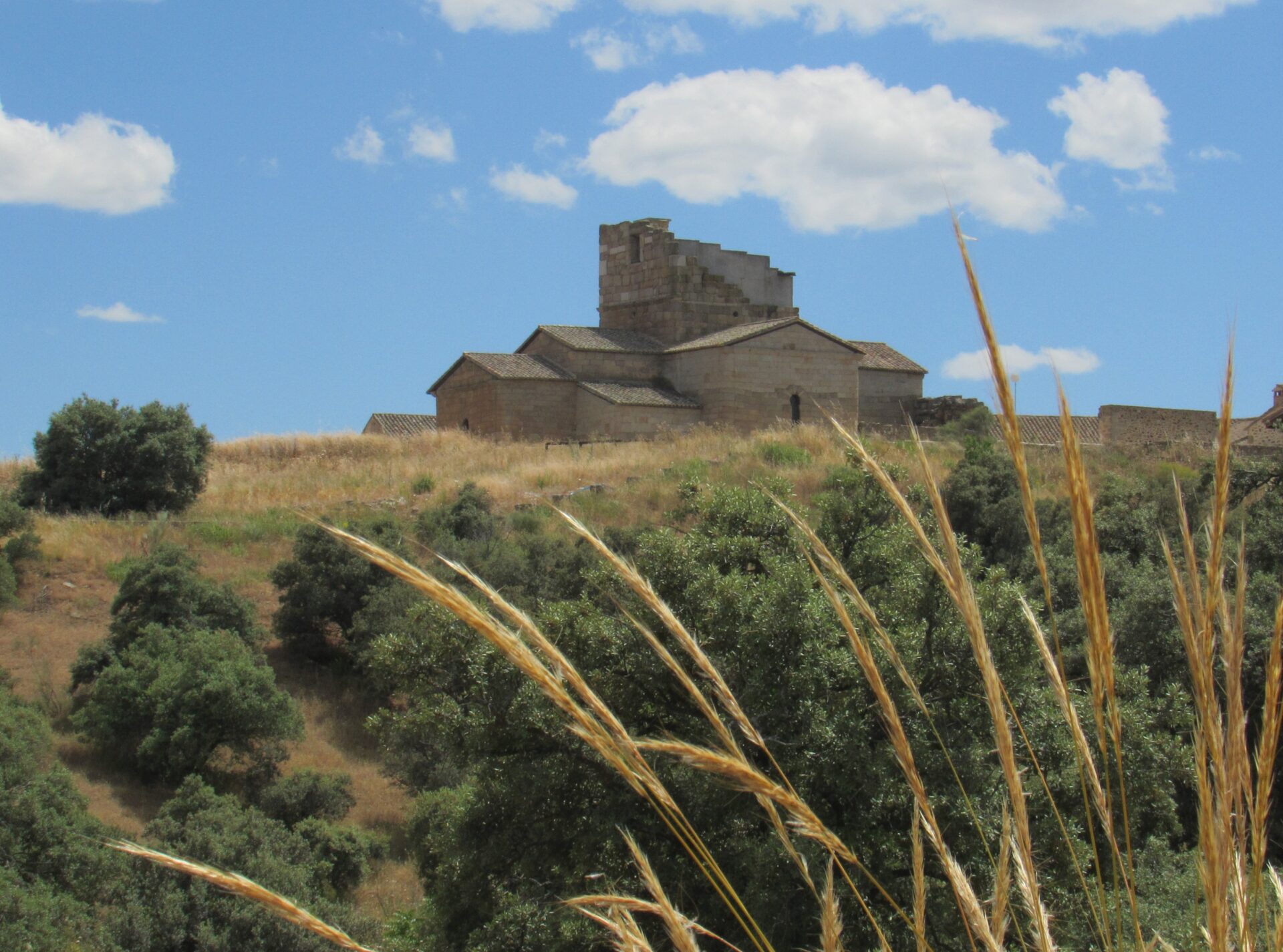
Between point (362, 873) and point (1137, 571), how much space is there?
10.9 m

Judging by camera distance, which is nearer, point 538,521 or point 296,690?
point 296,690

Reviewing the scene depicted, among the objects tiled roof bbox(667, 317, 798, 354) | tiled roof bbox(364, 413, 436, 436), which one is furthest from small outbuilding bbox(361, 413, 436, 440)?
tiled roof bbox(667, 317, 798, 354)

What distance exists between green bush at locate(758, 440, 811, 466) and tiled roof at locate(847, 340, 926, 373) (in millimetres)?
9913

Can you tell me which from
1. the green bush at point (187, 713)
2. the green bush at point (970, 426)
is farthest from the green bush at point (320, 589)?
the green bush at point (970, 426)

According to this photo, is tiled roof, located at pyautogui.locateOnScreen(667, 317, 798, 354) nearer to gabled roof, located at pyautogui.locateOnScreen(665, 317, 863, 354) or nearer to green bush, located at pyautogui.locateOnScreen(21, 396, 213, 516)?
gabled roof, located at pyautogui.locateOnScreen(665, 317, 863, 354)

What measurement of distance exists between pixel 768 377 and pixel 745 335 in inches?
52.6

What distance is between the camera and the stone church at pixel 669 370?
106ft

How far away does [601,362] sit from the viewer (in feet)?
110

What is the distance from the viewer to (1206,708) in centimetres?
174

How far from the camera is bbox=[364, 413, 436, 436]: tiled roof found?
37.4 metres

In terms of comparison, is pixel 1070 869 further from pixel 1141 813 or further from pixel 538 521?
pixel 538 521

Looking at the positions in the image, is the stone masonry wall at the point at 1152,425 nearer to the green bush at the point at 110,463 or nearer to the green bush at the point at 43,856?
the green bush at the point at 110,463

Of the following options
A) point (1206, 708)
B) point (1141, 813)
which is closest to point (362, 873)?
point (1141, 813)

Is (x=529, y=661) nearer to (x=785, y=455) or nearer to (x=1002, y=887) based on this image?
(x=1002, y=887)
